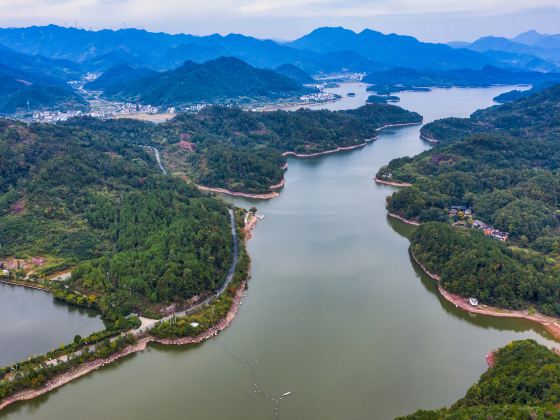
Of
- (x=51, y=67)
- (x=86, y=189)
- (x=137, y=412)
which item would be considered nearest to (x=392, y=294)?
(x=137, y=412)

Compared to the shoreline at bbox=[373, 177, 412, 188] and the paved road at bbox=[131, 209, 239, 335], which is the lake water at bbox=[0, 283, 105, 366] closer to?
the paved road at bbox=[131, 209, 239, 335]

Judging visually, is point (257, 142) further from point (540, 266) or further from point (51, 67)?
point (51, 67)

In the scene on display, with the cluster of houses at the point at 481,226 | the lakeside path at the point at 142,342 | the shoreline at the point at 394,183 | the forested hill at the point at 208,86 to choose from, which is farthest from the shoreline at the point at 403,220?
the forested hill at the point at 208,86

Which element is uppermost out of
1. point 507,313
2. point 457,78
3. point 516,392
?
point 457,78

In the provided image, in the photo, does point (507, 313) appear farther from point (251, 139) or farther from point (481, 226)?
point (251, 139)

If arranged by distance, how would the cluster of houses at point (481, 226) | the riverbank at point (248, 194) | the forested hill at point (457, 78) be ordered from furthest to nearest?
the forested hill at point (457, 78)
the riverbank at point (248, 194)
the cluster of houses at point (481, 226)

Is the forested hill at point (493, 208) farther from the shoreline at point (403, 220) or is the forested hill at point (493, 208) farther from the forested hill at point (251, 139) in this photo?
the forested hill at point (251, 139)

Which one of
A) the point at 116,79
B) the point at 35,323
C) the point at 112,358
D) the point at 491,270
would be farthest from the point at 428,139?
the point at 116,79
